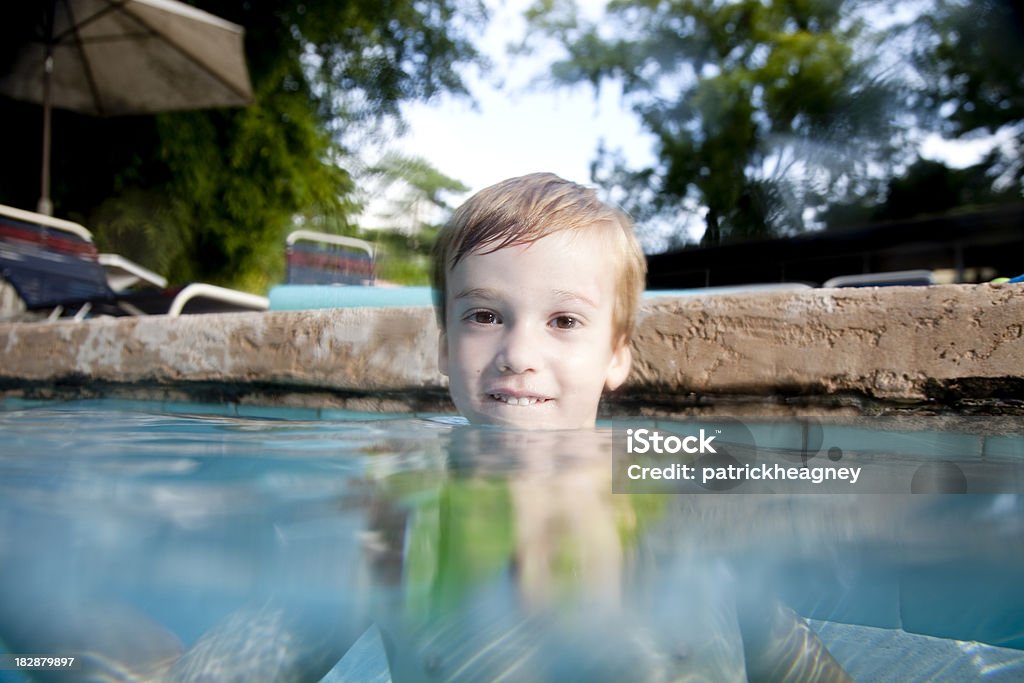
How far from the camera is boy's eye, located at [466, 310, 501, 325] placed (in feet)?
4.95

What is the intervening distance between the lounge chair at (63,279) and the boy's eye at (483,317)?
152 inches

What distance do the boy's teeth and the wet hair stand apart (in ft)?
0.78

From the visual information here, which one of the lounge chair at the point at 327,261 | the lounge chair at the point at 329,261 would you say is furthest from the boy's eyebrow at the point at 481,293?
the lounge chair at the point at 327,261

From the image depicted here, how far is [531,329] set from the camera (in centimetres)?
149

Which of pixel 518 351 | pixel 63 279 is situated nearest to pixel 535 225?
pixel 518 351

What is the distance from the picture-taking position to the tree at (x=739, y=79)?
17.1m

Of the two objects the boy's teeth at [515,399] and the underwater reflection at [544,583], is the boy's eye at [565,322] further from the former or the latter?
the underwater reflection at [544,583]

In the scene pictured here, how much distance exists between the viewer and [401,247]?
3426mm

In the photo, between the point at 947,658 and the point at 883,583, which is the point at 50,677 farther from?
the point at 947,658

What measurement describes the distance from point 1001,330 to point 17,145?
9.92 metres

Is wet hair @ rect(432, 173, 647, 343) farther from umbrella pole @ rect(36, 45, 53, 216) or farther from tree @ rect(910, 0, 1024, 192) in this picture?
tree @ rect(910, 0, 1024, 192)

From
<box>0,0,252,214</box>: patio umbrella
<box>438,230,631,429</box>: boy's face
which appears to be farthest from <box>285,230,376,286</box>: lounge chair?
<box>438,230,631,429</box>: boy's face

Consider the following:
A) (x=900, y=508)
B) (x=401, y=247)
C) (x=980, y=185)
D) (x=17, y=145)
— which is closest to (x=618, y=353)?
(x=900, y=508)

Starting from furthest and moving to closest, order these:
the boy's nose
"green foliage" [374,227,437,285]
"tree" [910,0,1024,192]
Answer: "tree" [910,0,1024,192] → "green foliage" [374,227,437,285] → the boy's nose
